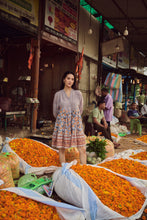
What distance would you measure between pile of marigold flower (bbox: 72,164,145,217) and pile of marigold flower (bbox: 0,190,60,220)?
68cm

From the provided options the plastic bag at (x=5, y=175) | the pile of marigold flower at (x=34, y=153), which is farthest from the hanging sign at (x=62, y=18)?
the plastic bag at (x=5, y=175)

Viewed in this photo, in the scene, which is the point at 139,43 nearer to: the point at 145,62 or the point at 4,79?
the point at 145,62

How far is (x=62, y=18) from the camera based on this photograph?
787cm

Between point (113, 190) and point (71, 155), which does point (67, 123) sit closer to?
point (71, 155)

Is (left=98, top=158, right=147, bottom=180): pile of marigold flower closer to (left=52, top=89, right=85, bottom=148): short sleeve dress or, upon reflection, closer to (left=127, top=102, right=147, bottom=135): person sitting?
(left=52, top=89, right=85, bottom=148): short sleeve dress

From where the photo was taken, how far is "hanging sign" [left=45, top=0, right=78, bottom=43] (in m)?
7.10

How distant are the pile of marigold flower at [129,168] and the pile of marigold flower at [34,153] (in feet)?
3.47

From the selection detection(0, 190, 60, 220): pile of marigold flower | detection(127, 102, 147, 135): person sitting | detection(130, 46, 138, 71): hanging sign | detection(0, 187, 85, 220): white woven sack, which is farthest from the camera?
detection(130, 46, 138, 71): hanging sign

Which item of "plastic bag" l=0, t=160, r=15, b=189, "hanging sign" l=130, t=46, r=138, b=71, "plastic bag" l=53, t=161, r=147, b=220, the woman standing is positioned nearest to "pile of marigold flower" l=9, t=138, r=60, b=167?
the woman standing

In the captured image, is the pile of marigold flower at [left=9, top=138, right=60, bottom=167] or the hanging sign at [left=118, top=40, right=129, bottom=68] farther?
the hanging sign at [left=118, top=40, right=129, bottom=68]

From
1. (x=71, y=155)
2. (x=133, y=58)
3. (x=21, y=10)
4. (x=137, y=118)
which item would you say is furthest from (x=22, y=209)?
(x=133, y=58)

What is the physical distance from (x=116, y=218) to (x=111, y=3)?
342 inches

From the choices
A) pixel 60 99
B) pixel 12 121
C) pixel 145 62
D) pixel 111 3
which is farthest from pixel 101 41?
pixel 145 62

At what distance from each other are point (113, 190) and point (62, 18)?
688 centimetres
